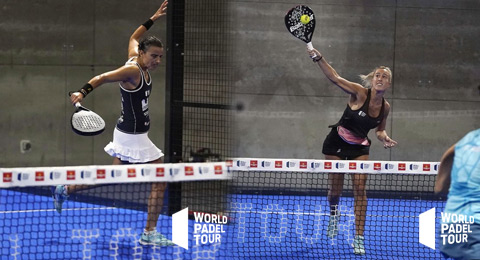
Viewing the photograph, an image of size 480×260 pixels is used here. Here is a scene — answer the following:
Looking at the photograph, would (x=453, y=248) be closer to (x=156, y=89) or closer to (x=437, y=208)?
(x=437, y=208)

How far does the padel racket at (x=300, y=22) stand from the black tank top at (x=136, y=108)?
1547mm

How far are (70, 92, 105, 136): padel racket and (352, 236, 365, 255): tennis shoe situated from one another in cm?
239

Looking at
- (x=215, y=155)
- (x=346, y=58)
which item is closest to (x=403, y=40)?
(x=346, y=58)

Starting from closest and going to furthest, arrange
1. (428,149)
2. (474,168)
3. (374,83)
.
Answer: (474,168) < (374,83) < (428,149)

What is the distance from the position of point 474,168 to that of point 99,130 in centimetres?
319

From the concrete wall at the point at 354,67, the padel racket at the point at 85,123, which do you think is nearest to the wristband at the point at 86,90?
the padel racket at the point at 85,123

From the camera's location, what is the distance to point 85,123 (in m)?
5.93

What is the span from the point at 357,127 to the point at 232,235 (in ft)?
5.26

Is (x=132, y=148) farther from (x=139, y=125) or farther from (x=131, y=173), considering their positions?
(x=131, y=173)

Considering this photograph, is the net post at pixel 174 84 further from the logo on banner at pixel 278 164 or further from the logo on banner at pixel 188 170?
the logo on banner at pixel 188 170

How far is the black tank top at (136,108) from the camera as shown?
6980 millimetres

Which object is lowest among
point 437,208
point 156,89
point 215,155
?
point 437,208

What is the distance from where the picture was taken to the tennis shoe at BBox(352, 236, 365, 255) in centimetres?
663

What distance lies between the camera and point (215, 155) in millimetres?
8883
